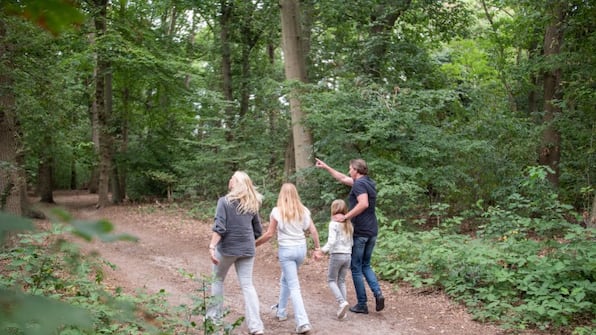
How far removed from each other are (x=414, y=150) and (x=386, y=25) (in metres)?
4.82

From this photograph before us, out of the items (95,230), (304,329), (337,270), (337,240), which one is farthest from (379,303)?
(95,230)

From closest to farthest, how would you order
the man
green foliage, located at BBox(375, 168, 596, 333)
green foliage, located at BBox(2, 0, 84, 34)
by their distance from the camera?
green foliage, located at BBox(2, 0, 84, 34)
green foliage, located at BBox(375, 168, 596, 333)
the man

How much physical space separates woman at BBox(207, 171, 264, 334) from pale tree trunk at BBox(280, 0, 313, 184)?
672cm

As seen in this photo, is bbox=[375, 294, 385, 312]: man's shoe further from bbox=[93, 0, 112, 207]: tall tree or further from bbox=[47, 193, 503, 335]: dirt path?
bbox=[93, 0, 112, 207]: tall tree

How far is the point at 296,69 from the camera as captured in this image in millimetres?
13094

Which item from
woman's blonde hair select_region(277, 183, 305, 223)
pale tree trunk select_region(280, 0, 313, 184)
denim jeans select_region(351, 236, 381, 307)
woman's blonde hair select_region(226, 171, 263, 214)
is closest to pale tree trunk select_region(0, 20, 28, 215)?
woman's blonde hair select_region(226, 171, 263, 214)

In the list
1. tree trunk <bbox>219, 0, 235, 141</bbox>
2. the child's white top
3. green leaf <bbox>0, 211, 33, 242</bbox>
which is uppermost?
tree trunk <bbox>219, 0, 235, 141</bbox>

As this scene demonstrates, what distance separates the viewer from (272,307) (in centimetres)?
681

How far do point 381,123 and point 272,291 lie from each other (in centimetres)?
420

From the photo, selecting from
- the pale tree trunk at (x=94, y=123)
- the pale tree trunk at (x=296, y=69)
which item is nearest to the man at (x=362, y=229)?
the pale tree trunk at (x=296, y=69)

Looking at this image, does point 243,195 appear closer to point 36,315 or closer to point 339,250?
point 339,250

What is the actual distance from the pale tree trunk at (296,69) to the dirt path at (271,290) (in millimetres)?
2604

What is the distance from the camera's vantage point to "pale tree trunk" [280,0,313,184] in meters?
12.6

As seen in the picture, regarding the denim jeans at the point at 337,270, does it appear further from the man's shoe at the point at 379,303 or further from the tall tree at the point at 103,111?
the tall tree at the point at 103,111
